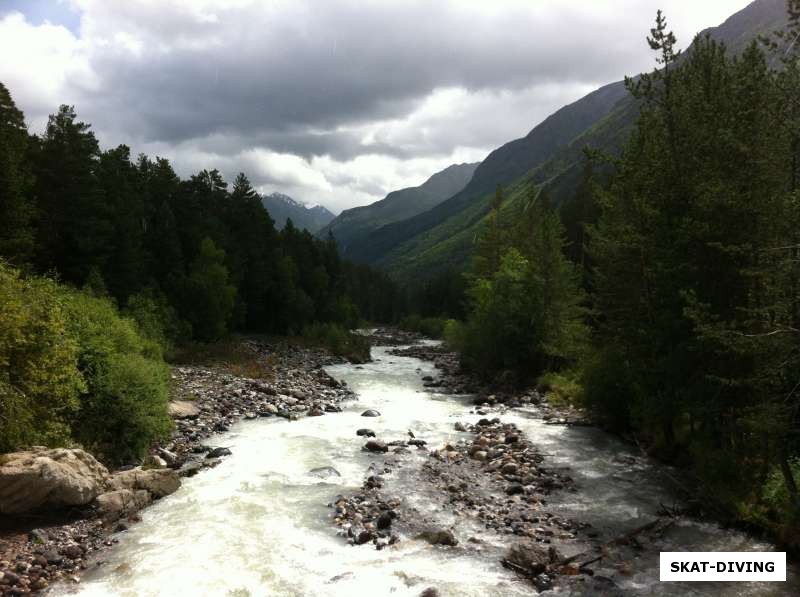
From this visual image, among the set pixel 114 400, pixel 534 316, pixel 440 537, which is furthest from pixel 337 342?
pixel 440 537

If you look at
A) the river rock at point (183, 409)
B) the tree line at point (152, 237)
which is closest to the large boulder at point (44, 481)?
the river rock at point (183, 409)

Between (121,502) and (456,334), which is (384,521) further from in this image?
(456,334)

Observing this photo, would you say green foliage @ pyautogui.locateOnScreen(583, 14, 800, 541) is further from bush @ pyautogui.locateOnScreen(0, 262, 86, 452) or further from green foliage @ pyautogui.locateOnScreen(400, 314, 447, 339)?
green foliage @ pyautogui.locateOnScreen(400, 314, 447, 339)

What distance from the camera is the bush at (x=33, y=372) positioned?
14734 mm

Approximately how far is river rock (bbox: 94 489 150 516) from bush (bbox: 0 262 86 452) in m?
2.98

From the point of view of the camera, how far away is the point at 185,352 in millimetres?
46406

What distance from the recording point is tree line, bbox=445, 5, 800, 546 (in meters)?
12.5

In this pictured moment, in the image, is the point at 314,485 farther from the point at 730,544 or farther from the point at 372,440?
the point at 730,544

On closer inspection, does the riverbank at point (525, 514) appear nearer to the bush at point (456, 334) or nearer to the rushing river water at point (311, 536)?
the rushing river water at point (311, 536)

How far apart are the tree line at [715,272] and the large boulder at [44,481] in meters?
17.4

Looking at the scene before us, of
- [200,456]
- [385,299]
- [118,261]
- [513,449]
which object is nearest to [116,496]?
[200,456]

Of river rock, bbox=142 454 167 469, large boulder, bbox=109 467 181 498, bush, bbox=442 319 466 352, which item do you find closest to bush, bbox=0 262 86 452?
large boulder, bbox=109 467 181 498

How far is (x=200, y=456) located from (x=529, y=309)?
2682 centimetres

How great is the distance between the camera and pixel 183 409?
26.8 m
